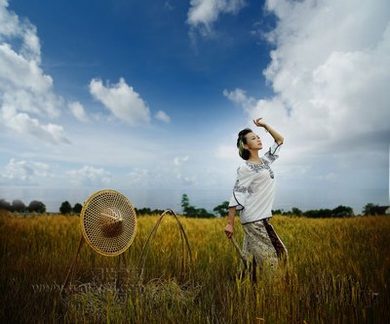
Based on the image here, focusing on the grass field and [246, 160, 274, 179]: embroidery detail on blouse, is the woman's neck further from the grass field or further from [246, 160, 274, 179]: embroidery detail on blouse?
the grass field

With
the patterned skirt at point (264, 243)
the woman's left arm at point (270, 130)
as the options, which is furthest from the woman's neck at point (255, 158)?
the patterned skirt at point (264, 243)

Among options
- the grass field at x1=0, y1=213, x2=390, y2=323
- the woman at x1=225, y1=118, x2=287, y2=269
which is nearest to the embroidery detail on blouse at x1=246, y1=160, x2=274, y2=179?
the woman at x1=225, y1=118, x2=287, y2=269

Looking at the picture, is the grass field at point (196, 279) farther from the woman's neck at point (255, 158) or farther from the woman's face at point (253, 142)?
the woman's face at point (253, 142)

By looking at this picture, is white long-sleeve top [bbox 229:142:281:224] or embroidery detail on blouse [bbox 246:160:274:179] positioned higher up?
embroidery detail on blouse [bbox 246:160:274:179]

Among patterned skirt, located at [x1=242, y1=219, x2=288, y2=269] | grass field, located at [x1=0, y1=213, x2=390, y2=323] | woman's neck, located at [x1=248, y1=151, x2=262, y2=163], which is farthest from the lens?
woman's neck, located at [x1=248, y1=151, x2=262, y2=163]

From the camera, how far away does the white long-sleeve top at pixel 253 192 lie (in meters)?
4.34

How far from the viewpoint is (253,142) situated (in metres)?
4.39

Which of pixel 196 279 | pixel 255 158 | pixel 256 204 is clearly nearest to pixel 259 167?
pixel 255 158

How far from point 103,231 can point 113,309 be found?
0.94m

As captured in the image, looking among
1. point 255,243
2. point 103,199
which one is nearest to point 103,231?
point 103,199

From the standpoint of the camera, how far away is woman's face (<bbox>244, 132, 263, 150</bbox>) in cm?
439

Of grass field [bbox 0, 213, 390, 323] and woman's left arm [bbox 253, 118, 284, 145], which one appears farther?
woman's left arm [bbox 253, 118, 284, 145]

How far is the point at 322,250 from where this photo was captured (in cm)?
549

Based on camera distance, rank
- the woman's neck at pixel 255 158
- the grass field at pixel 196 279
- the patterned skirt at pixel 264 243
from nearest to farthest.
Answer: the grass field at pixel 196 279 < the patterned skirt at pixel 264 243 < the woman's neck at pixel 255 158
